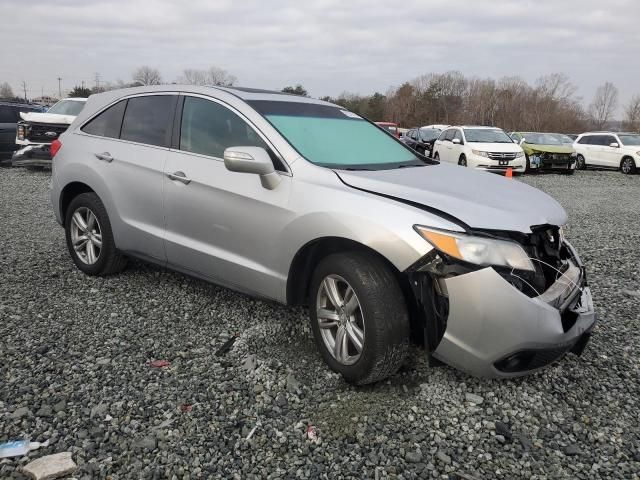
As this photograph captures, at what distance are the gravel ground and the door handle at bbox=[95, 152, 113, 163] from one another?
1096 millimetres

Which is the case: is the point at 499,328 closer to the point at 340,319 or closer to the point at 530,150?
the point at 340,319

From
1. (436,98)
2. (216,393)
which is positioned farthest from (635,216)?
(436,98)

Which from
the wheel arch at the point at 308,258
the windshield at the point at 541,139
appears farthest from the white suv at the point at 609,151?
the wheel arch at the point at 308,258

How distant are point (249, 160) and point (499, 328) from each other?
165cm

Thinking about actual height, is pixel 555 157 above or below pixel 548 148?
below

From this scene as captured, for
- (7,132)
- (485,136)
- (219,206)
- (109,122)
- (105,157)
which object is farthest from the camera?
(485,136)

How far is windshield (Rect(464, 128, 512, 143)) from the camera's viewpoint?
16891 mm

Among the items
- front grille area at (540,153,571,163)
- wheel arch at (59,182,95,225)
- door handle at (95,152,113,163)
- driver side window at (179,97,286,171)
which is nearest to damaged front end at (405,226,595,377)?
driver side window at (179,97,286,171)

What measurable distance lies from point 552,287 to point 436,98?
80.3 m

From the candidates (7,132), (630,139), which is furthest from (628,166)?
(7,132)

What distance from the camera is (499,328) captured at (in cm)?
250

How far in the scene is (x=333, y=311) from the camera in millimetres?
3029

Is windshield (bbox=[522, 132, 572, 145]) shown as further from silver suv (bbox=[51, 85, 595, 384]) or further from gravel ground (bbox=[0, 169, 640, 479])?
silver suv (bbox=[51, 85, 595, 384])

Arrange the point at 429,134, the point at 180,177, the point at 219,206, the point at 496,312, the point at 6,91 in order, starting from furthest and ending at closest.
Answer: the point at 6,91
the point at 429,134
the point at 180,177
the point at 219,206
the point at 496,312
